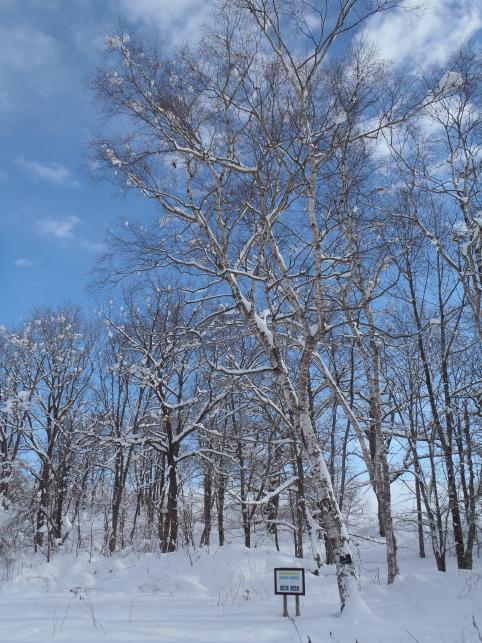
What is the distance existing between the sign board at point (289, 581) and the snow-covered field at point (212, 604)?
36cm

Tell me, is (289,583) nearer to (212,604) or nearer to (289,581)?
(289,581)

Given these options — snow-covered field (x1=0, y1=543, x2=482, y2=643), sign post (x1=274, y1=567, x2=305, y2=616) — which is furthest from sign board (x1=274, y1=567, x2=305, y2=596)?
snow-covered field (x1=0, y1=543, x2=482, y2=643)

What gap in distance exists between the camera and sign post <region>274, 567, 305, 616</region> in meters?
6.78

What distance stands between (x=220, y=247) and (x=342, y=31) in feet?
12.7

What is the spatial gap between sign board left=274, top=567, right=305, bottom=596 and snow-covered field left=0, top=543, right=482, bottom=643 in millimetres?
359

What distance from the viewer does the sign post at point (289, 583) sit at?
22.2 feet

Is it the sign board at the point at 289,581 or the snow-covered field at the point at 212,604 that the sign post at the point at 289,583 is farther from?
the snow-covered field at the point at 212,604

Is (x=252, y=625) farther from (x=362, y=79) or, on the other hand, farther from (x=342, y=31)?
(x=342, y=31)

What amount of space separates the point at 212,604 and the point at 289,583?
2107mm

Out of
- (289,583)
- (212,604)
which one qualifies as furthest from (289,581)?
(212,604)

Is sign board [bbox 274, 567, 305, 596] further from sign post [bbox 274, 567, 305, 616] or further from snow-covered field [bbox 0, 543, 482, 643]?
snow-covered field [bbox 0, 543, 482, 643]

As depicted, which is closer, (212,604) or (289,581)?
(289,581)

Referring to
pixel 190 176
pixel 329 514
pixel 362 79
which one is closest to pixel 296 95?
pixel 362 79

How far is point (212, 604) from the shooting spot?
8125 mm
